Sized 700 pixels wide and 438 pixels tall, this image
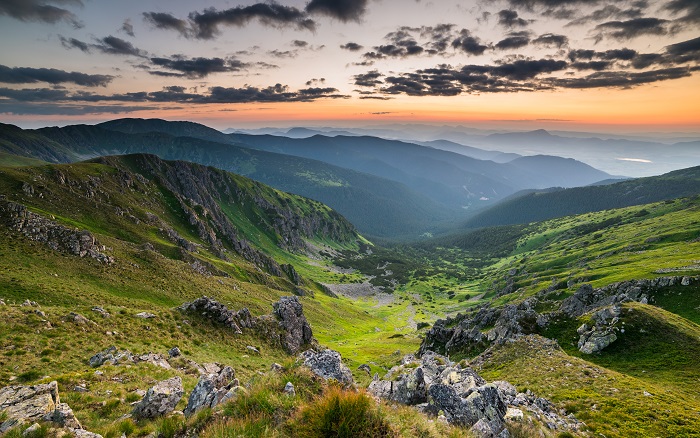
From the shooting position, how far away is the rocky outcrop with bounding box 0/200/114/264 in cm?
5222

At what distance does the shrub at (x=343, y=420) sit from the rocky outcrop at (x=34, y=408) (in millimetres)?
9567

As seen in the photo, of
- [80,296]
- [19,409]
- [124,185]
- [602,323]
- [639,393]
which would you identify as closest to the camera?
[19,409]

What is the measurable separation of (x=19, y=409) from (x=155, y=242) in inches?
3386

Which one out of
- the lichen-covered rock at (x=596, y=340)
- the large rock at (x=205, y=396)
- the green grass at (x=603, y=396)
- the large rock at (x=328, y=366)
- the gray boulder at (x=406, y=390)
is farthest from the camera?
the lichen-covered rock at (x=596, y=340)

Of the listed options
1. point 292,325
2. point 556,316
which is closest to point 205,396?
point 292,325

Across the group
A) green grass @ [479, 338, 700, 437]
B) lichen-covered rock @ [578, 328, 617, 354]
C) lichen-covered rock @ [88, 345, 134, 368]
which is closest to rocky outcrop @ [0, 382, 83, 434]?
lichen-covered rock @ [88, 345, 134, 368]

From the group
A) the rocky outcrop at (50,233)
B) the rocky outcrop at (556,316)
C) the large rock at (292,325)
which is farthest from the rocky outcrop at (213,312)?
the rocky outcrop at (556,316)

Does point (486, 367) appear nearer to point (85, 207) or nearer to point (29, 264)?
point (29, 264)

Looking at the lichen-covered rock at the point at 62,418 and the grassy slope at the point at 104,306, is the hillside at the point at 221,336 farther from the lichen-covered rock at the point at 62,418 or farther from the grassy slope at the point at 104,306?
the lichen-covered rock at the point at 62,418

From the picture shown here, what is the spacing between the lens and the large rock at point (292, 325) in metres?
45.0

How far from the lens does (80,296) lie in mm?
41062

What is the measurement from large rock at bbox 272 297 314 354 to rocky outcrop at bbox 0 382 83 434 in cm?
3135

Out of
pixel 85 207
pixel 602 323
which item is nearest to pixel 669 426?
pixel 602 323

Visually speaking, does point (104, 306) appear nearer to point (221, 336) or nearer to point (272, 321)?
point (221, 336)
